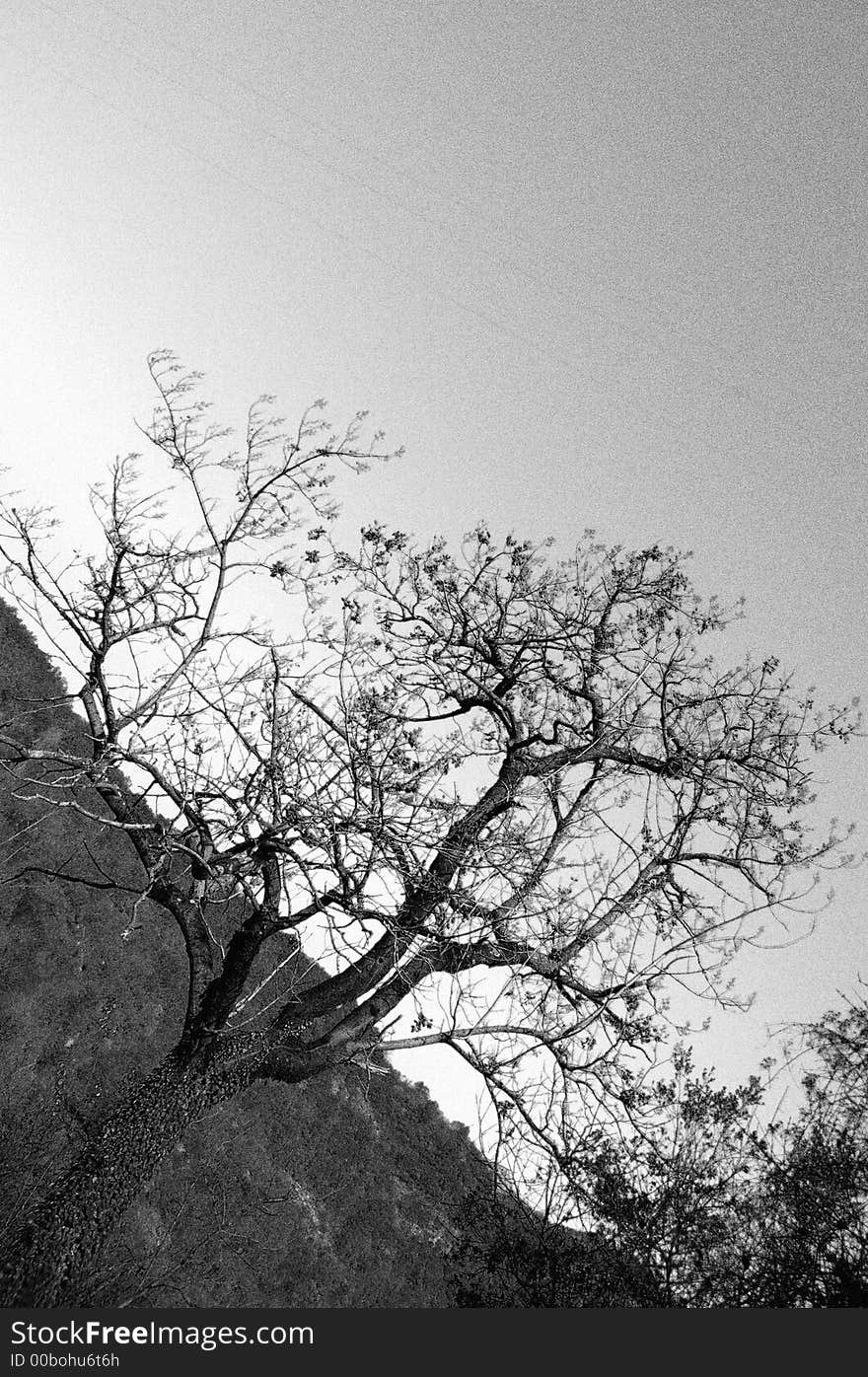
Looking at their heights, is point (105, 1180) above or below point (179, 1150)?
above

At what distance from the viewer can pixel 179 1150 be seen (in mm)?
7957

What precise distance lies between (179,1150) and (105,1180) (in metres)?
3.02

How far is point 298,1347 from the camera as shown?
4844mm

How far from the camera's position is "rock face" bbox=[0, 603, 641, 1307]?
1088 centimetres

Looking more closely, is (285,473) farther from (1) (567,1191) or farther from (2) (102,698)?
(1) (567,1191)

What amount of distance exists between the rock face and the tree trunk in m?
0.69

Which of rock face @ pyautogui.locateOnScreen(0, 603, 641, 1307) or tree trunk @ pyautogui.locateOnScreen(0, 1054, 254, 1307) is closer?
tree trunk @ pyautogui.locateOnScreen(0, 1054, 254, 1307)

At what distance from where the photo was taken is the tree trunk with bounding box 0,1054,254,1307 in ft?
15.8

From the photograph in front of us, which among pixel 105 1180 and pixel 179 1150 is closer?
pixel 105 1180

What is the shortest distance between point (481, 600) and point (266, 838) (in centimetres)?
373

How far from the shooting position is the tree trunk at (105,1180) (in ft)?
15.8

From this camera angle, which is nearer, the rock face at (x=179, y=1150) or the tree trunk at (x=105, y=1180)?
the tree trunk at (x=105, y=1180)

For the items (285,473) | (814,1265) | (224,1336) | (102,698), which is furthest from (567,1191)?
(285,473)

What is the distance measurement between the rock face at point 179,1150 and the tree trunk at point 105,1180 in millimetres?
691
